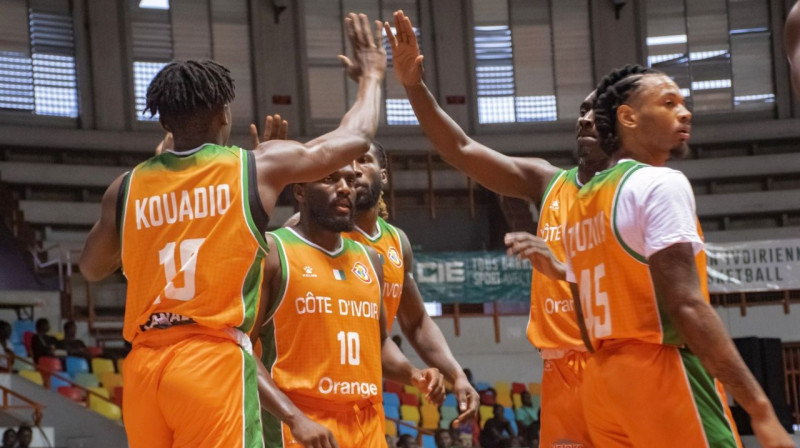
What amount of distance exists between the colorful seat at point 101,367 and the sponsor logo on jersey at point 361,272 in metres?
10.3

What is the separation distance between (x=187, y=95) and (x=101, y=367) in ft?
37.8

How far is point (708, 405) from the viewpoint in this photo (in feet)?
10.2

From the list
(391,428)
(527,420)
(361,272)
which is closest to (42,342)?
(391,428)

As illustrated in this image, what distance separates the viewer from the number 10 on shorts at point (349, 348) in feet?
14.6

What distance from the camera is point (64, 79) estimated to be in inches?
702

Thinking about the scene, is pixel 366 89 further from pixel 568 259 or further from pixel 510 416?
pixel 510 416

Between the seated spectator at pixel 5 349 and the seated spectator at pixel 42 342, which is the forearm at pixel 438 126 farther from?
the seated spectator at pixel 42 342

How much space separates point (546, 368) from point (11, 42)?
592 inches

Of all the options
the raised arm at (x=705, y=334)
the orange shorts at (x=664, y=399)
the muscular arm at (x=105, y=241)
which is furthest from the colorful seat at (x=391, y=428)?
the raised arm at (x=705, y=334)

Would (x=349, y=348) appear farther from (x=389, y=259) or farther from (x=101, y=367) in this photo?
(x=101, y=367)

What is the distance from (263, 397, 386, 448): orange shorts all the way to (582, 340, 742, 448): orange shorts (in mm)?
1468

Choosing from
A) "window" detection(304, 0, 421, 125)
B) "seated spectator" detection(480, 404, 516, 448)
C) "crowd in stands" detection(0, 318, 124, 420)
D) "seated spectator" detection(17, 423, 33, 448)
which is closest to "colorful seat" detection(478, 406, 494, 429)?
"seated spectator" detection(480, 404, 516, 448)

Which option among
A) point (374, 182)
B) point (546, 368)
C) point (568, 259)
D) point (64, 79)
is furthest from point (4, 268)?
point (568, 259)

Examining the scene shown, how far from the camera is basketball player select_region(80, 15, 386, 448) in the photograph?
3.31 metres
